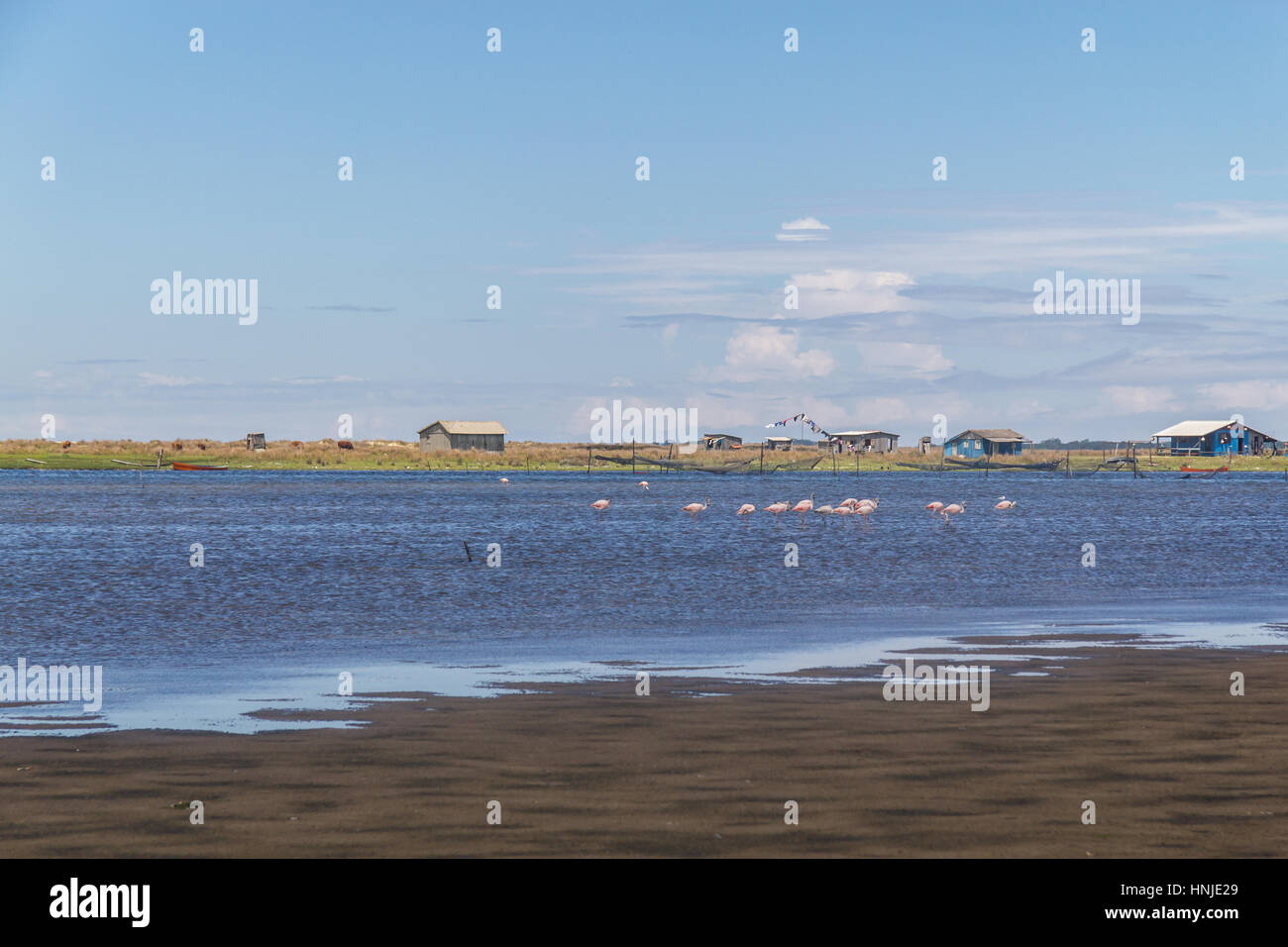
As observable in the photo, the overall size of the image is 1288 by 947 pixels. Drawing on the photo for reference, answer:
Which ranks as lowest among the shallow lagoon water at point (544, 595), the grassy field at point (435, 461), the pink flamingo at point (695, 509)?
the shallow lagoon water at point (544, 595)

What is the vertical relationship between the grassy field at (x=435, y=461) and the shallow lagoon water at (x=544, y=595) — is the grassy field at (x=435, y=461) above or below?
above

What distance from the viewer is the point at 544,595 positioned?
1149 inches

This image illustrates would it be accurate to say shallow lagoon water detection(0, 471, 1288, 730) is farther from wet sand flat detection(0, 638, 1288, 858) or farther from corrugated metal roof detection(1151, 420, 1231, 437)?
corrugated metal roof detection(1151, 420, 1231, 437)

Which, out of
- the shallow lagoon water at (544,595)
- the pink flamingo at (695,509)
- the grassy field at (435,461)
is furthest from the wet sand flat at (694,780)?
the grassy field at (435,461)

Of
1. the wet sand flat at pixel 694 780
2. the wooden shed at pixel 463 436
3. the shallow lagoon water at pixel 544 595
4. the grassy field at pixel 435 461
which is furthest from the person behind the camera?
the wooden shed at pixel 463 436

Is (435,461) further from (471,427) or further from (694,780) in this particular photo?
(694,780)

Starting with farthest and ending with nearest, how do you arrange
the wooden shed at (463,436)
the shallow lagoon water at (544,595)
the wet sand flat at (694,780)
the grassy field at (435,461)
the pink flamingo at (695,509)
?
1. the wooden shed at (463,436)
2. the grassy field at (435,461)
3. the pink flamingo at (695,509)
4. the shallow lagoon water at (544,595)
5. the wet sand flat at (694,780)

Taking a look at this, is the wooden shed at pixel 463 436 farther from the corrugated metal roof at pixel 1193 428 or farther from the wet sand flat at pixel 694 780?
the wet sand flat at pixel 694 780

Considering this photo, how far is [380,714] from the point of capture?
47.5ft

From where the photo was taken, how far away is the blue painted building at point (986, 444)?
7269 inches

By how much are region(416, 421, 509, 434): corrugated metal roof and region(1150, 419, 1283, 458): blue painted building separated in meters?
98.6

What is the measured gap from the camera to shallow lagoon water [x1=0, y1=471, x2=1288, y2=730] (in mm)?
18766

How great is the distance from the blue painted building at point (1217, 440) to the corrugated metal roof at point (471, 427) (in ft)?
324

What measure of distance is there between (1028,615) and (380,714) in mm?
15141
